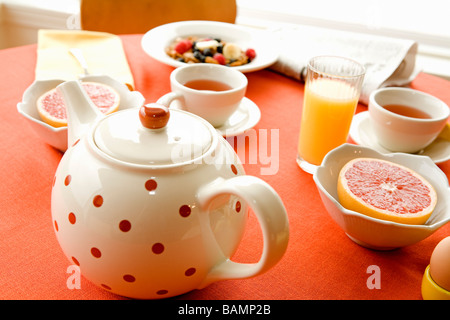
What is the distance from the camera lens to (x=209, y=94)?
862 millimetres

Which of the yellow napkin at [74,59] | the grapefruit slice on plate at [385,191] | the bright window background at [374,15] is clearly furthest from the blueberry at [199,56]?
the bright window background at [374,15]

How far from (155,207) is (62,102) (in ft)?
1.55

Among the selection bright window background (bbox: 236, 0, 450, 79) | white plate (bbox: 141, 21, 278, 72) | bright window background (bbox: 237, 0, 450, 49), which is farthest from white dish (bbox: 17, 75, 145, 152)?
bright window background (bbox: 237, 0, 450, 49)

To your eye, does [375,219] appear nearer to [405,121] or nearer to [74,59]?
[405,121]

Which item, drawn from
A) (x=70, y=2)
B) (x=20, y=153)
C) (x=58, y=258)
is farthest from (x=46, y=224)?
(x=70, y=2)

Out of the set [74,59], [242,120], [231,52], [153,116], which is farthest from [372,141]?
[74,59]

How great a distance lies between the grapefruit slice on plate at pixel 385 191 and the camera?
62 cm

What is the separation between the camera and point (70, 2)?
2475 mm

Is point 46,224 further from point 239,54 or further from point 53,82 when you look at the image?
point 239,54

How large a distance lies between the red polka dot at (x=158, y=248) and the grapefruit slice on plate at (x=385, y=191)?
304mm

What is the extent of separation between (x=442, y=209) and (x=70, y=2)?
235 centimetres

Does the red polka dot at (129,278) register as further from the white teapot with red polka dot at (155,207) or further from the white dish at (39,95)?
the white dish at (39,95)
